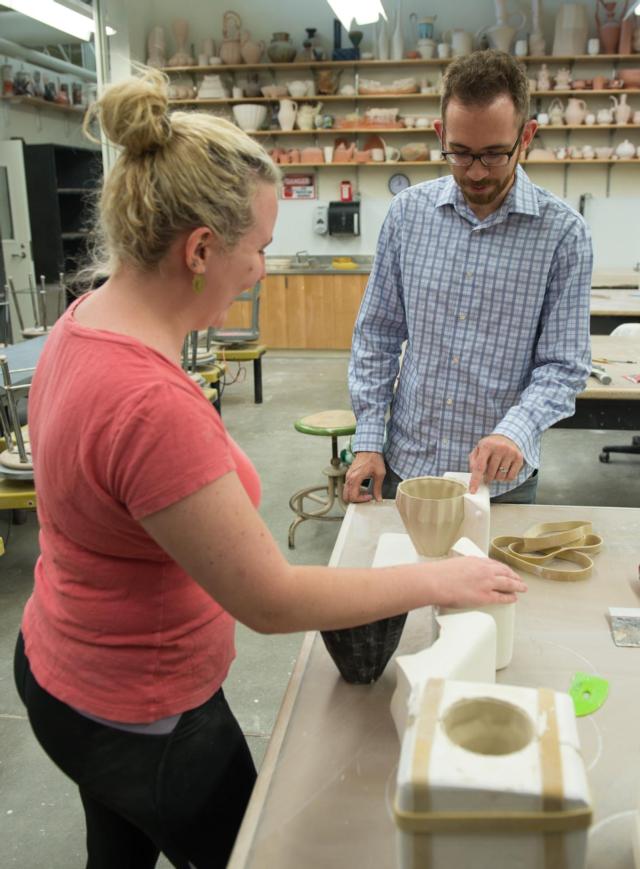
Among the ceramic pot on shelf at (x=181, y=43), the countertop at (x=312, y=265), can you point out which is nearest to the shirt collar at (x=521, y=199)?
the countertop at (x=312, y=265)

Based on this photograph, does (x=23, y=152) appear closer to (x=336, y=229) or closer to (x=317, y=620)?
(x=336, y=229)

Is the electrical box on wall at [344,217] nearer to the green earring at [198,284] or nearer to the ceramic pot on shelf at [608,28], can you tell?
the ceramic pot on shelf at [608,28]

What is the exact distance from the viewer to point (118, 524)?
0.79 metres

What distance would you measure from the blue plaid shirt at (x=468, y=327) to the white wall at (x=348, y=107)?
618cm

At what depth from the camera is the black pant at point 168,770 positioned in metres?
0.90

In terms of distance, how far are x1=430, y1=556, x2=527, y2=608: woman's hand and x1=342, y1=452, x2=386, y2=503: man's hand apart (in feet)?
2.16

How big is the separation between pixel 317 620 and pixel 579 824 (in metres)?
0.34

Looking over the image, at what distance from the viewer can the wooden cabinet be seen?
712 cm

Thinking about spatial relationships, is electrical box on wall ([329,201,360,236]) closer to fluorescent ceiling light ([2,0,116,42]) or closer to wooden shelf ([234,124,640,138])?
wooden shelf ([234,124,640,138])

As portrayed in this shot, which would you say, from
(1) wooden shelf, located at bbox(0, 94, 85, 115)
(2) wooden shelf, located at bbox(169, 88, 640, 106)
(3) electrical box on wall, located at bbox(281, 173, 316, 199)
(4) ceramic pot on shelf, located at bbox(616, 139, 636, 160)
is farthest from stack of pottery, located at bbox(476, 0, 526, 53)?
(1) wooden shelf, located at bbox(0, 94, 85, 115)

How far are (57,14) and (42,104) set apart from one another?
1.89 meters

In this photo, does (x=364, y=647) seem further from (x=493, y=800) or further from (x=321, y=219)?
(x=321, y=219)

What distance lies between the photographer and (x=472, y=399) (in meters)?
1.65

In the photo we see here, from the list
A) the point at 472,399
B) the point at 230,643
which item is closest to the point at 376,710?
the point at 230,643
